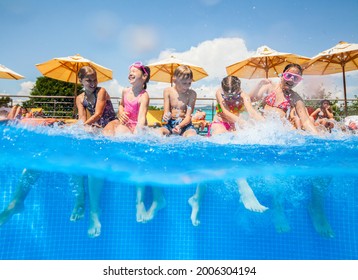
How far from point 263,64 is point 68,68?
7730 millimetres

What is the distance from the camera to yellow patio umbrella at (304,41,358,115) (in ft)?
32.3

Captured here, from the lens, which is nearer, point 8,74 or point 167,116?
point 167,116

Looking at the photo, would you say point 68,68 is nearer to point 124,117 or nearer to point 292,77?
point 124,117

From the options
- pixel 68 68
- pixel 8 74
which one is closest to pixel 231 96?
pixel 68 68

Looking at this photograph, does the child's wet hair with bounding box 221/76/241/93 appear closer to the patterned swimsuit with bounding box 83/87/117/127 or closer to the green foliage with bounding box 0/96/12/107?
the patterned swimsuit with bounding box 83/87/117/127

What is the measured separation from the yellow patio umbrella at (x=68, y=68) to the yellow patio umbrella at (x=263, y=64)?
484cm

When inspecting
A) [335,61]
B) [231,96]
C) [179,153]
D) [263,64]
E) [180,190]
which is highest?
[263,64]

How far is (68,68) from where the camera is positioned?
1220cm

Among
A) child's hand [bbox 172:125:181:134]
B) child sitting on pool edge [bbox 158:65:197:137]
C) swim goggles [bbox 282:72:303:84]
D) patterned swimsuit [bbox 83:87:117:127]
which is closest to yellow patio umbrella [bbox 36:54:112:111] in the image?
patterned swimsuit [bbox 83:87:117:127]

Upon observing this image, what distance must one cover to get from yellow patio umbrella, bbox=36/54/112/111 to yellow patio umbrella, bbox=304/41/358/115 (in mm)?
7423

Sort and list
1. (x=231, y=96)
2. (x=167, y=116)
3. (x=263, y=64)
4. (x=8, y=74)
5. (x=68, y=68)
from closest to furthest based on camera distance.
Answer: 1. (x=231, y=96)
2. (x=167, y=116)
3. (x=263, y=64)
4. (x=8, y=74)
5. (x=68, y=68)

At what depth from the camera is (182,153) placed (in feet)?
17.5

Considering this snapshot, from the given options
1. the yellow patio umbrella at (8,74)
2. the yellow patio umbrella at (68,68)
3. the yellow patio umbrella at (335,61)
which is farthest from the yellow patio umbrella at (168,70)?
the yellow patio umbrella at (8,74)

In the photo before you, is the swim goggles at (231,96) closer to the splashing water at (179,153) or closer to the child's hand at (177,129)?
the splashing water at (179,153)
